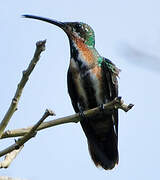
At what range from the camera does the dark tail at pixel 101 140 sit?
20.2ft

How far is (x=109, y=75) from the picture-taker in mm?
6223

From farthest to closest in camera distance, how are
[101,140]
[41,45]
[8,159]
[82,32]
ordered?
1. [82,32]
2. [101,140]
3. [8,159]
4. [41,45]

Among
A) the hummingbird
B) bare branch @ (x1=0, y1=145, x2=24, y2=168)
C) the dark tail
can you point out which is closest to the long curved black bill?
the hummingbird

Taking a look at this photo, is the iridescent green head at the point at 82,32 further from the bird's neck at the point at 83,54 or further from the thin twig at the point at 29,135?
the thin twig at the point at 29,135

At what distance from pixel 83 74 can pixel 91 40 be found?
0.73m

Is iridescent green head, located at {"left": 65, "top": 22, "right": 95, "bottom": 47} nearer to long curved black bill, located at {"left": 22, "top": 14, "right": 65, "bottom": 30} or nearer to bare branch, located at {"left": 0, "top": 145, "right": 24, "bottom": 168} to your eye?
long curved black bill, located at {"left": 22, "top": 14, "right": 65, "bottom": 30}

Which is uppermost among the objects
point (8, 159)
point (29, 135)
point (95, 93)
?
point (29, 135)

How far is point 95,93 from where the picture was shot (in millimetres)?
6133

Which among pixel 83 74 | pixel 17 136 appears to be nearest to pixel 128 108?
pixel 17 136

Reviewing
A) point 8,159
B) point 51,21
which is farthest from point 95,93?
point 8,159

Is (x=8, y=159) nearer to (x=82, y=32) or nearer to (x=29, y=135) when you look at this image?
(x=29, y=135)

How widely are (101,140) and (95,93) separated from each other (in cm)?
60

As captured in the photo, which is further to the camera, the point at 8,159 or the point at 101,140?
the point at 101,140

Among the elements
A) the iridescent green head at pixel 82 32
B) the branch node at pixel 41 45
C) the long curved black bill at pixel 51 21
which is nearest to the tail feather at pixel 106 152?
the iridescent green head at pixel 82 32
